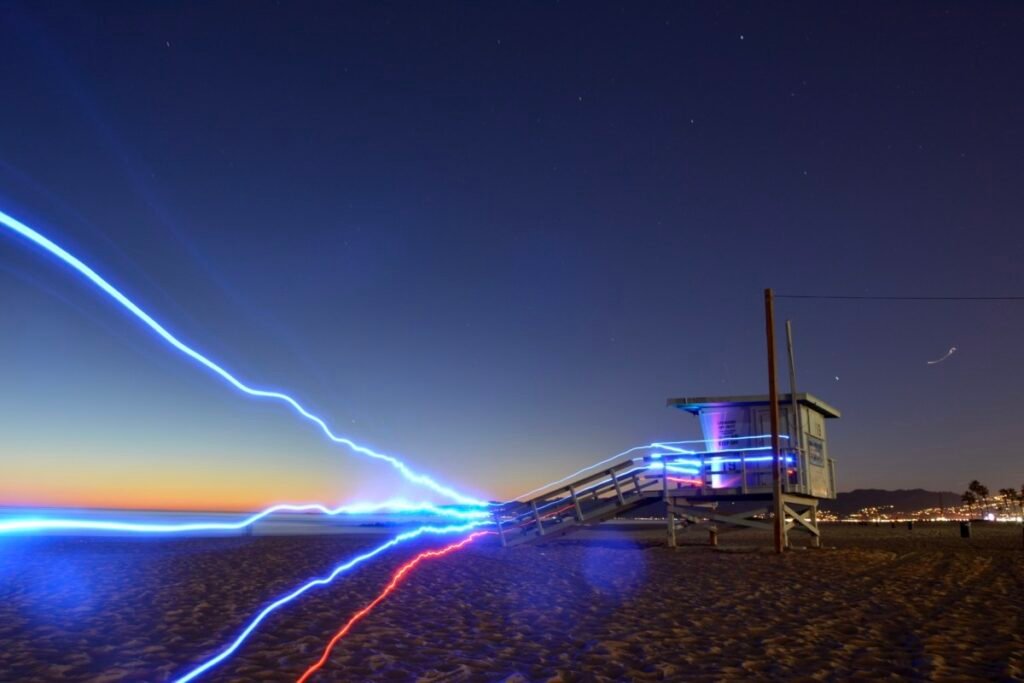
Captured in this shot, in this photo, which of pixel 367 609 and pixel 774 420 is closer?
pixel 367 609

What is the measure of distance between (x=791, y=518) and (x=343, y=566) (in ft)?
39.0

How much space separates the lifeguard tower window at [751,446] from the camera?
73.8ft

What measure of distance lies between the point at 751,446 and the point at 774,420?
3.57 metres

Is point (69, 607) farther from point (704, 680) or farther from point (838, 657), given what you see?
Answer: point (838, 657)

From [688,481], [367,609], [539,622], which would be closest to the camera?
[539,622]

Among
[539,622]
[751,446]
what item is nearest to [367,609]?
[539,622]

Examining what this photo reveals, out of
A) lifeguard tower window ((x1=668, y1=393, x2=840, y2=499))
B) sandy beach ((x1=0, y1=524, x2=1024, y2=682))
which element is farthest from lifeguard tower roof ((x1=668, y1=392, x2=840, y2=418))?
sandy beach ((x1=0, y1=524, x2=1024, y2=682))

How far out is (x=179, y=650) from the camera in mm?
8297

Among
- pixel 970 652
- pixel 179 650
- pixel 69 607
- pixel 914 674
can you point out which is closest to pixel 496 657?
pixel 179 650

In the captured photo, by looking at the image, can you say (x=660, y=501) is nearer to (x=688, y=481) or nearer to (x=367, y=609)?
(x=688, y=481)

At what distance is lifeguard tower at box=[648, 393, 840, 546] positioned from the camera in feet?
73.3

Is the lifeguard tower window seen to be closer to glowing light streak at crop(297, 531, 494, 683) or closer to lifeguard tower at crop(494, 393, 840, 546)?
lifeguard tower at crop(494, 393, 840, 546)

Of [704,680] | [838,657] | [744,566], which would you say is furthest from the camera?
[744,566]

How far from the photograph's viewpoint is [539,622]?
33.8 ft
